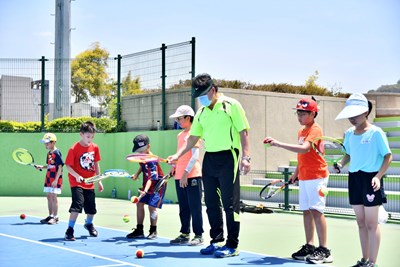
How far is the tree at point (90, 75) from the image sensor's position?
2166cm

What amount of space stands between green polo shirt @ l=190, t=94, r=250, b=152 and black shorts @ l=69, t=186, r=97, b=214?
2486 mm

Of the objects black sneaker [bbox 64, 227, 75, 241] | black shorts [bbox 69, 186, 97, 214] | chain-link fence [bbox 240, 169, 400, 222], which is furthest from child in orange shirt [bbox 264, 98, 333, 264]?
chain-link fence [bbox 240, 169, 400, 222]

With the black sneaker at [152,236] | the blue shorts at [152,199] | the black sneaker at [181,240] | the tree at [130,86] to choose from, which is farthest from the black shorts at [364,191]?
the tree at [130,86]

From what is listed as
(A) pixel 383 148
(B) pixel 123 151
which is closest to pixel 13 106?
(B) pixel 123 151

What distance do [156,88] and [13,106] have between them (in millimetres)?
4844

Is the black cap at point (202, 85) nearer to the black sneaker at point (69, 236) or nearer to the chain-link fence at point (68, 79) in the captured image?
the black sneaker at point (69, 236)

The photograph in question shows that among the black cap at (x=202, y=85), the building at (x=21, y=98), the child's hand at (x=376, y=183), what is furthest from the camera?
the building at (x=21, y=98)

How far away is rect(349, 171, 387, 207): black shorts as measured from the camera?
23.3ft

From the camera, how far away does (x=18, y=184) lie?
19.2 metres

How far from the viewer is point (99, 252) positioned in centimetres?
859

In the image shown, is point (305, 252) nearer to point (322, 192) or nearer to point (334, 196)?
point (322, 192)

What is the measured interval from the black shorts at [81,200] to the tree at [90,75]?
9.36 metres

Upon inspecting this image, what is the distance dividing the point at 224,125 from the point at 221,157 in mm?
405

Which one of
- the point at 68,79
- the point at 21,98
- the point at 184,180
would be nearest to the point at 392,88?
the point at 68,79
